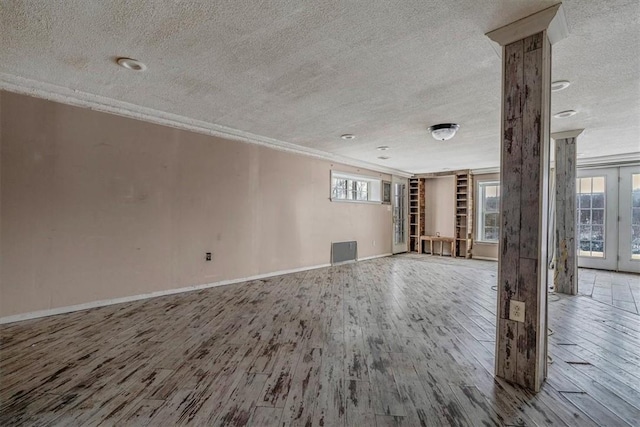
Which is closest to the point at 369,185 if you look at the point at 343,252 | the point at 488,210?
the point at 343,252

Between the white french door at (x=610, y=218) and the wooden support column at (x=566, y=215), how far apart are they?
1727mm

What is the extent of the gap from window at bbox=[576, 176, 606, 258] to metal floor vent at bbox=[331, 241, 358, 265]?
4829 mm

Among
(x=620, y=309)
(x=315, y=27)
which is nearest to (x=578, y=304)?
(x=620, y=309)

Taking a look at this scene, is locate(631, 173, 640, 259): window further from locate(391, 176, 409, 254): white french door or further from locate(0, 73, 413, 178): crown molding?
locate(0, 73, 413, 178): crown molding

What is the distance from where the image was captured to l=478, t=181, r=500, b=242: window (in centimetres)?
796

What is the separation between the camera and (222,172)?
470 cm

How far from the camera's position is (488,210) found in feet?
26.5

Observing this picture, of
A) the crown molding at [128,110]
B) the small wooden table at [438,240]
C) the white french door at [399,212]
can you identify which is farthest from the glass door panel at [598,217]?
the crown molding at [128,110]

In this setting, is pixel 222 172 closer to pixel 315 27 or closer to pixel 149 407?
pixel 315 27

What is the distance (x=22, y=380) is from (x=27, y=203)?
6.47ft

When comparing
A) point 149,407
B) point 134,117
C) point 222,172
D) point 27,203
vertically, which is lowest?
point 149,407

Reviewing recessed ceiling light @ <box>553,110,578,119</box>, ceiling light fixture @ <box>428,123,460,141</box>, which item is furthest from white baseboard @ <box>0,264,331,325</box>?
recessed ceiling light @ <box>553,110,578,119</box>

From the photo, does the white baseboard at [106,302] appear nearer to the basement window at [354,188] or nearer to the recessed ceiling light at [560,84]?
the basement window at [354,188]

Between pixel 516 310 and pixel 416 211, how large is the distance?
741 centimetres
